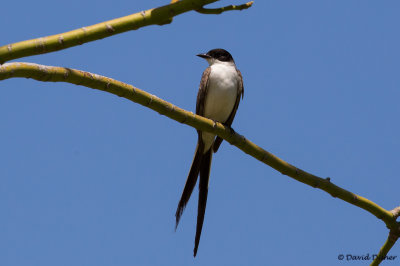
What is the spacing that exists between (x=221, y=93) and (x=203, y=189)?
173cm

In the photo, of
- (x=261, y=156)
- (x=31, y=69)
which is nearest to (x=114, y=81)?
(x=31, y=69)

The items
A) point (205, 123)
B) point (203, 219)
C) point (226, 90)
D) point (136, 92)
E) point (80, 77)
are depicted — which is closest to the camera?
point (80, 77)

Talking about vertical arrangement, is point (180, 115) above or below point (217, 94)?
below

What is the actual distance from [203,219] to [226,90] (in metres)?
2.17

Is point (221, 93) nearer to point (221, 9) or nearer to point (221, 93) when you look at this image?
point (221, 93)

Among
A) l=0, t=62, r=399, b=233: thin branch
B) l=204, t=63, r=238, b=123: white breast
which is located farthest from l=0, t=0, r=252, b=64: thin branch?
l=204, t=63, r=238, b=123: white breast

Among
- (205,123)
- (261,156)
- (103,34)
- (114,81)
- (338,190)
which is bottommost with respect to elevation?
(338,190)

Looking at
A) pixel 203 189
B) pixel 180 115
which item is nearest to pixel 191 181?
pixel 203 189

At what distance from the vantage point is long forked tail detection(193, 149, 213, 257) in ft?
14.8

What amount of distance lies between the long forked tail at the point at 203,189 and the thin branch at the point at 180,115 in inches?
35.6

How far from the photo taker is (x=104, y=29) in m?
2.56

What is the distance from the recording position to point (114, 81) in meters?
3.13

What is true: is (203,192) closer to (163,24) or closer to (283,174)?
(283,174)

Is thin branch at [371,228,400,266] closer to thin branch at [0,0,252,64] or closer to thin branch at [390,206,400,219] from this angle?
thin branch at [390,206,400,219]
